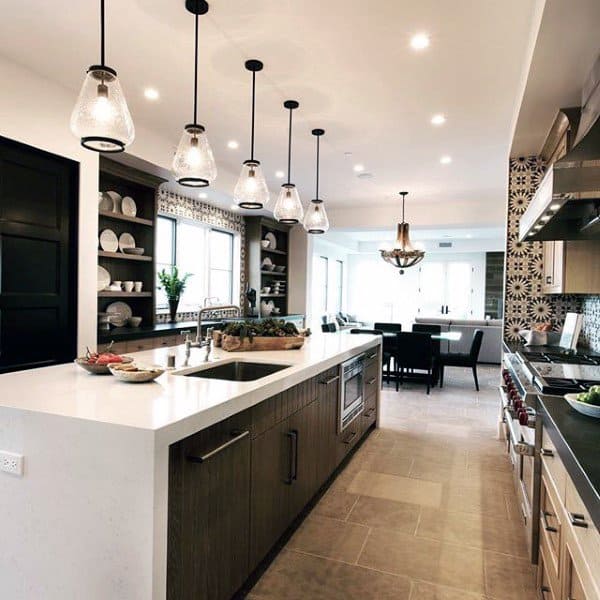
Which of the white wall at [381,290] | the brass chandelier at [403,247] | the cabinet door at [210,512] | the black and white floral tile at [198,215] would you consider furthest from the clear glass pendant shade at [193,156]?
the white wall at [381,290]

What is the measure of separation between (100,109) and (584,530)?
7.18 feet

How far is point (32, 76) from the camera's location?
328 cm

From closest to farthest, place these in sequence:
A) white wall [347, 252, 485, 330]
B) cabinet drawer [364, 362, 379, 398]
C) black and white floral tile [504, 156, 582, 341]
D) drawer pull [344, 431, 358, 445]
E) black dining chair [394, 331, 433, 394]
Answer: drawer pull [344, 431, 358, 445]
cabinet drawer [364, 362, 379, 398]
black and white floral tile [504, 156, 582, 341]
black dining chair [394, 331, 433, 394]
white wall [347, 252, 485, 330]

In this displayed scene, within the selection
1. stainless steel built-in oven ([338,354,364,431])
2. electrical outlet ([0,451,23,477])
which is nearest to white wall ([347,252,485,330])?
stainless steel built-in oven ([338,354,364,431])

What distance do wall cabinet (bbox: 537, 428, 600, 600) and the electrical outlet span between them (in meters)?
1.69

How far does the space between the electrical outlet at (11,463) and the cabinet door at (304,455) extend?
3.94 feet

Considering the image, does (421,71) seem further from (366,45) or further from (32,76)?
(32,76)

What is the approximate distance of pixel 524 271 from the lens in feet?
13.9

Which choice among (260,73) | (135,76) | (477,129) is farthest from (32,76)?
(477,129)

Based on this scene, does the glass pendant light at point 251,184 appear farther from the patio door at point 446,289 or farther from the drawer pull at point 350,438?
the patio door at point 446,289

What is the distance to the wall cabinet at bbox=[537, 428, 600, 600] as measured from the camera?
109 centimetres

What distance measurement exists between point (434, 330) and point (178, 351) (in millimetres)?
5171

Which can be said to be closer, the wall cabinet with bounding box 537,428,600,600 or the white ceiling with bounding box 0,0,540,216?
the wall cabinet with bounding box 537,428,600,600

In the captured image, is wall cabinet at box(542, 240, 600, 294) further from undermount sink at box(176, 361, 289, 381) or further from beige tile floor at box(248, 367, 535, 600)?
undermount sink at box(176, 361, 289, 381)
